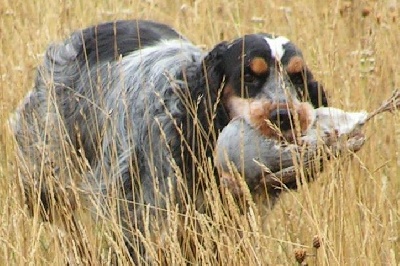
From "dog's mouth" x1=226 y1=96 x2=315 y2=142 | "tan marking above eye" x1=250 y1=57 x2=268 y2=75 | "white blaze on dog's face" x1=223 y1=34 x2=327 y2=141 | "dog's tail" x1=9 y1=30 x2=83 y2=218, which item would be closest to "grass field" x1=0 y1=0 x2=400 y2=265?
"dog's tail" x1=9 y1=30 x2=83 y2=218

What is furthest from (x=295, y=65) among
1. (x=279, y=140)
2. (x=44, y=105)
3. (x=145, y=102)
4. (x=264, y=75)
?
(x=44, y=105)

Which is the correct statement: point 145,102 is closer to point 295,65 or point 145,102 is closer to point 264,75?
point 264,75

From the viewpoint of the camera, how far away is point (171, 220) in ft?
12.3

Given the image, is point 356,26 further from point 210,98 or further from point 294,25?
point 210,98

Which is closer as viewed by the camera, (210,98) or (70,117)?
(210,98)

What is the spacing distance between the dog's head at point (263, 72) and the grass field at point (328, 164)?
367 millimetres

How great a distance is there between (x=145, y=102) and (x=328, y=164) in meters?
1.00

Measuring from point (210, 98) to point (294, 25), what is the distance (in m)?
2.06

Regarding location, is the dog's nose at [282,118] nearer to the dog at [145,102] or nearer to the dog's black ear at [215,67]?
the dog at [145,102]

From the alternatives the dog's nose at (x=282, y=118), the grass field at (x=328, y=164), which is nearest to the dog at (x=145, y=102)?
the dog's nose at (x=282, y=118)

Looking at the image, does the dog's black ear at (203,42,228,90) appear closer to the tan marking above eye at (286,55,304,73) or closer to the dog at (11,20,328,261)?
the dog at (11,20,328,261)

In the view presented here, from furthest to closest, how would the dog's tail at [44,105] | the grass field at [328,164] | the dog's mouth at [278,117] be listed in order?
the dog's tail at [44,105] → the dog's mouth at [278,117] → the grass field at [328,164]

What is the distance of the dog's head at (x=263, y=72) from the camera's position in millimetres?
4273

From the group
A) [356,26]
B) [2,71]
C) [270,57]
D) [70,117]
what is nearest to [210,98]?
[270,57]
